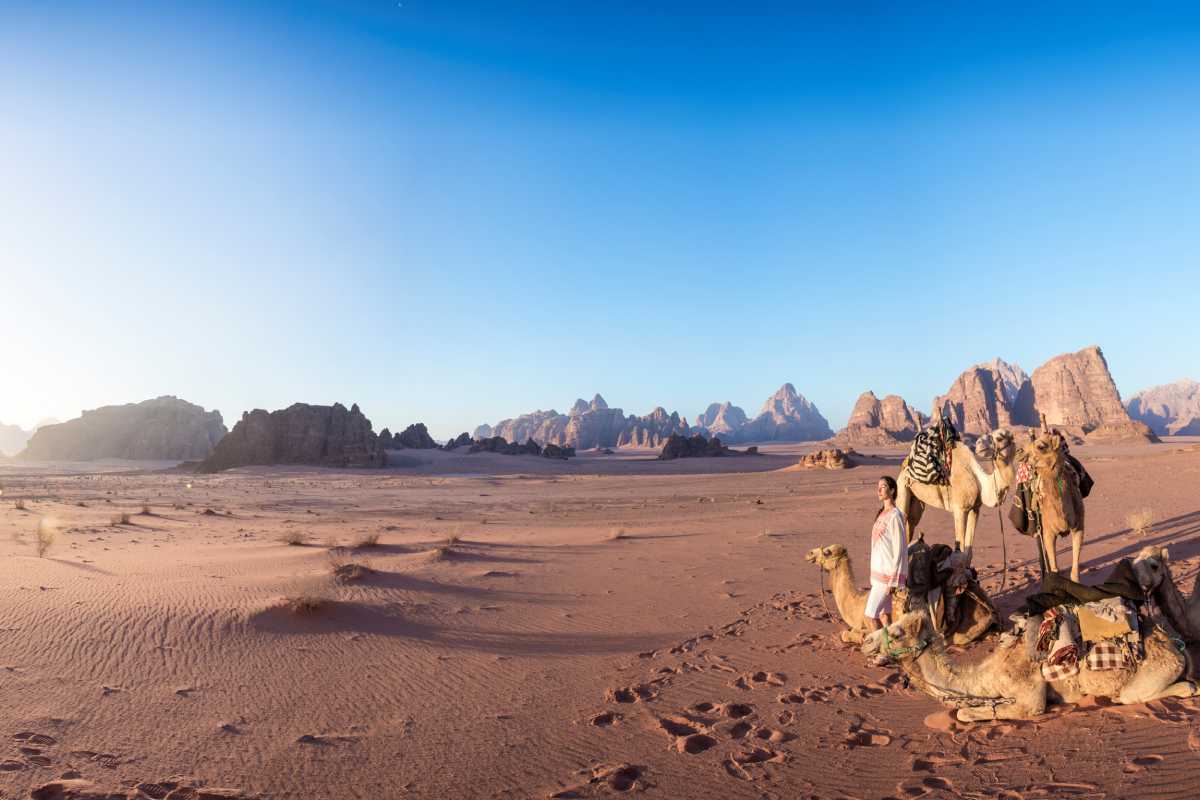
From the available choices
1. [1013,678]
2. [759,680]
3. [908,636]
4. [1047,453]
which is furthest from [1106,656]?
[1047,453]

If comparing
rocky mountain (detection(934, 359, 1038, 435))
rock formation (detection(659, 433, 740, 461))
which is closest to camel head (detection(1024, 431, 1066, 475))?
rock formation (detection(659, 433, 740, 461))

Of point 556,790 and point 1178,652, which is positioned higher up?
point 1178,652

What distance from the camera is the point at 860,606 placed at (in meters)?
6.73

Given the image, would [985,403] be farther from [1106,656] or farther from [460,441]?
[1106,656]

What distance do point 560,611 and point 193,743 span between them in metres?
4.75

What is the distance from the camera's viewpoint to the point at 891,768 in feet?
13.4

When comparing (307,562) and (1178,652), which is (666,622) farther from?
(307,562)

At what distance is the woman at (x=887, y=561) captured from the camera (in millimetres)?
5996

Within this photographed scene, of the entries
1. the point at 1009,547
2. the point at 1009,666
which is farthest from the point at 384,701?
the point at 1009,547

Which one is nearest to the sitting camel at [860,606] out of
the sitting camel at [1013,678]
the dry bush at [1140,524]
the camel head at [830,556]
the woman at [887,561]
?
the camel head at [830,556]

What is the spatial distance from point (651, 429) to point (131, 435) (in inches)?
4184

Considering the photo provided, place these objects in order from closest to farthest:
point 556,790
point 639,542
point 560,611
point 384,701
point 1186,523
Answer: point 556,790
point 384,701
point 560,611
point 1186,523
point 639,542

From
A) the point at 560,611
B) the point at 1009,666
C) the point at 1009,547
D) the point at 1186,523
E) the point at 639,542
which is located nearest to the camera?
the point at 1009,666

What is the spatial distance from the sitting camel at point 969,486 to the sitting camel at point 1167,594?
11.8 feet
